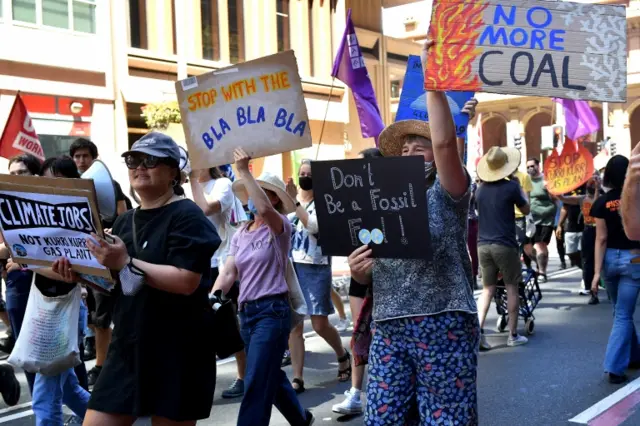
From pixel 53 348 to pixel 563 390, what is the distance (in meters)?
3.87

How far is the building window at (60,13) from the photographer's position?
1691cm

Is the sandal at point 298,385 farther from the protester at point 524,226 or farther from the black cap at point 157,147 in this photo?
the protester at point 524,226

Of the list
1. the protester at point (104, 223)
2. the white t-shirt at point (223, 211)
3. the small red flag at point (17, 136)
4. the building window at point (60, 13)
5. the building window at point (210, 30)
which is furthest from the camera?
the building window at point (210, 30)

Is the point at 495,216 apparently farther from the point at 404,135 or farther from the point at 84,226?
the point at 84,226

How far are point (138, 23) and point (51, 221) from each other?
18145mm

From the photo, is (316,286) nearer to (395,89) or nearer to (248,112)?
(248,112)

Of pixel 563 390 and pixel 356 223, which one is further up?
pixel 356 223

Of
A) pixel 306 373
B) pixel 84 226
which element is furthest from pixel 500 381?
pixel 84 226

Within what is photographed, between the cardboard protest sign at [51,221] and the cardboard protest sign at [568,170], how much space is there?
11073mm

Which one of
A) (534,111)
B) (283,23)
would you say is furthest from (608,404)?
(534,111)

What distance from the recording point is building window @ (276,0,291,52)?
2502cm

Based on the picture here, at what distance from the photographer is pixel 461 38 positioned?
3.50 meters

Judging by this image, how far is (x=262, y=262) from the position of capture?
16.9ft

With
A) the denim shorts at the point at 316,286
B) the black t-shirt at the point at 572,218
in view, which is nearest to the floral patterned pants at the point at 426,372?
the denim shorts at the point at 316,286
